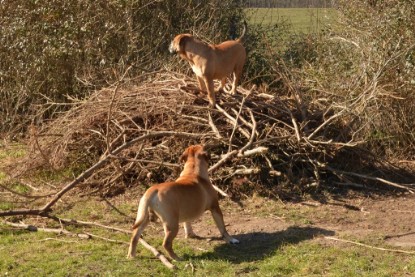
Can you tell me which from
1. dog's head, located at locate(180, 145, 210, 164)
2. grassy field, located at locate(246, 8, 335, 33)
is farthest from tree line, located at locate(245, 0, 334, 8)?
dog's head, located at locate(180, 145, 210, 164)

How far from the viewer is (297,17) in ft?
61.8

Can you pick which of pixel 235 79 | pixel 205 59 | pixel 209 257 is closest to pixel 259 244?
pixel 209 257

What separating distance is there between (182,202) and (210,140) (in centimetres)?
275

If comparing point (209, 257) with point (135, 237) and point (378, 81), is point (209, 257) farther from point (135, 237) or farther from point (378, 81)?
point (378, 81)

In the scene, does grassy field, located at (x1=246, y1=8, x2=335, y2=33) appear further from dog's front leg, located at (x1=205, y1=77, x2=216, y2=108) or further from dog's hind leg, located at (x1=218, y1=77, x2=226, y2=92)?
dog's front leg, located at (x1=205, y1=77, x2=216, y2=108)

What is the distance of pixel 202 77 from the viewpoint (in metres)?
10.2

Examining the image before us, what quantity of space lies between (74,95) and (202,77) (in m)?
5.62

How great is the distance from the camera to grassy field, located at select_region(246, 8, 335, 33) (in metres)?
16.9

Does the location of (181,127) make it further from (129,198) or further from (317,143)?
(317,143)

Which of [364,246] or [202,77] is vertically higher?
[202,77]

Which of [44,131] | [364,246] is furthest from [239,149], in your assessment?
[44,131]

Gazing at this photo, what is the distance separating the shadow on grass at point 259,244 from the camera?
7.19 meters

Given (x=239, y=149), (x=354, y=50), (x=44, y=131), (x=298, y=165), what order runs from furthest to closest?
(x=354, y=50) → (x=44, y=131) → (x=298, y=165) → (x=239, y=149)

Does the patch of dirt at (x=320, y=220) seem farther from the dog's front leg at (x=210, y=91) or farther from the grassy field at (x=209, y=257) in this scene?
the dog's front leg at (x=210, y=91)
